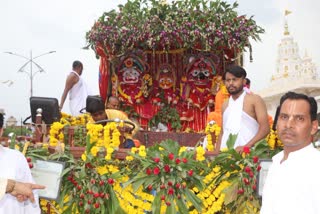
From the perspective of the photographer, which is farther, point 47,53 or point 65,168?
point 47,53

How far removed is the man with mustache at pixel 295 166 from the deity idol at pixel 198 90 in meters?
7.88

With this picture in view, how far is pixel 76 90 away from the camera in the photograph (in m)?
9.45

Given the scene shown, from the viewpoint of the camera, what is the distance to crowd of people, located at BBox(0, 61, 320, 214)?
2.67 meters

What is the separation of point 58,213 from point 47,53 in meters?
27.4

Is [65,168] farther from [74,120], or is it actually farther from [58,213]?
[74,120]

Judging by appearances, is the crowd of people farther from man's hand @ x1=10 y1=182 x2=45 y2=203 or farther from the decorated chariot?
the decorated chariot

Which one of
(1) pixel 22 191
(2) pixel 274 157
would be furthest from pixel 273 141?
(1) pixel 22 191

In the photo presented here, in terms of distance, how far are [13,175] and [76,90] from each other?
552 centimetres

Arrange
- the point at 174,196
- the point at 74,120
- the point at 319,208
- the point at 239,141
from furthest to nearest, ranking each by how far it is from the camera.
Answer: the point at 74,120, the point at 239,141, the point at 174,196, the point at 319,208

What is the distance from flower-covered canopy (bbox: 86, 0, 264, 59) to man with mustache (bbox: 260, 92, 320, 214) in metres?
6.97

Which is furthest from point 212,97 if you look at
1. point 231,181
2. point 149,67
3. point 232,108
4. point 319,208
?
point 319,208

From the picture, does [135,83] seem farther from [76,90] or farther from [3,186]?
[3,186]

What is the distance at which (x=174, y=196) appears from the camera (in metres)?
4.46

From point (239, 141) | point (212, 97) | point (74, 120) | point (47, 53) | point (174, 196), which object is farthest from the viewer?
point (47, 53)
